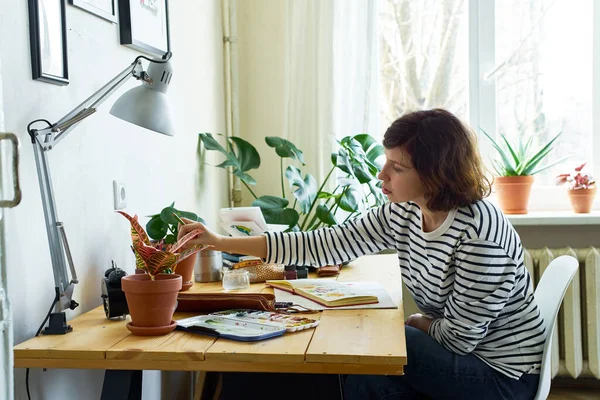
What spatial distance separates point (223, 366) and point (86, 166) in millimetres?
701

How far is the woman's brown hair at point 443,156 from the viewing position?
1.63 meters

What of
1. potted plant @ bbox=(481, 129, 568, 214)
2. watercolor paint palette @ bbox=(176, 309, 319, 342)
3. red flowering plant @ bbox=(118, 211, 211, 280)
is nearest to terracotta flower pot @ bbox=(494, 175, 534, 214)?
potted plant @ bbox=(481, 129, 568, 214)

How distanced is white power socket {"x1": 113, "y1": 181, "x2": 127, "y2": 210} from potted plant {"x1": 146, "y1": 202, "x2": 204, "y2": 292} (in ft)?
0.31

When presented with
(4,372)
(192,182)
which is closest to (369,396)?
(4,372)

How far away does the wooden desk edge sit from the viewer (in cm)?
124

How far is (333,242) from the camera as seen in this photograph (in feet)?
6.29

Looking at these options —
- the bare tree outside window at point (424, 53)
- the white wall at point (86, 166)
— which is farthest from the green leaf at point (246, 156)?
the bare tree outside window at point (424, 53)

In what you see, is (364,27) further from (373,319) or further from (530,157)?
(373,319)

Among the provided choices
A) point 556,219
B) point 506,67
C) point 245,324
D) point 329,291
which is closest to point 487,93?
point 506,67

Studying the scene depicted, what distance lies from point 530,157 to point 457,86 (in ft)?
1.47

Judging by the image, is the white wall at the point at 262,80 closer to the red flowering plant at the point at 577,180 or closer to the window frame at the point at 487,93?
the window frame at the point at 487,93

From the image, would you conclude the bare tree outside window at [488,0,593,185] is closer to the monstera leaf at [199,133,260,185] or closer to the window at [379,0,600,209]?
the window at [379,0,600,209]

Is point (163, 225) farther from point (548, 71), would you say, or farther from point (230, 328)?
point (548, 71)

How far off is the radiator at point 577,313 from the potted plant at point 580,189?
0.61 ft
